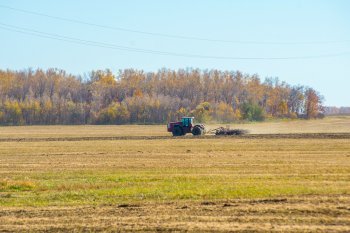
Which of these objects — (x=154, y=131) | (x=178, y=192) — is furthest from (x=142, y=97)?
(x=178, y=192)

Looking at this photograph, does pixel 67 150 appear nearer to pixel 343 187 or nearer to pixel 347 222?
pixel 343 187

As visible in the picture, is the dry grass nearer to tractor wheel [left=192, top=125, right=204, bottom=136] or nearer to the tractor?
the tractor

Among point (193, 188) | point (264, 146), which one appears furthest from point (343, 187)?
point (264, 146)

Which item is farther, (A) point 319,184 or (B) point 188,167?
(B) point 188,167

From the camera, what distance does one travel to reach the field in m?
14.9

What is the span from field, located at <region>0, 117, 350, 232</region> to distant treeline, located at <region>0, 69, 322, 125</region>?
68657 millimetres

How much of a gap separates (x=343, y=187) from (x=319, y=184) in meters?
1.11

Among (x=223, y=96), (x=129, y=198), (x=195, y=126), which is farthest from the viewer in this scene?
(x=223, y=96)

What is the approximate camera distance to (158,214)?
1616cm

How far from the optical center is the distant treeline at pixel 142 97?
121m

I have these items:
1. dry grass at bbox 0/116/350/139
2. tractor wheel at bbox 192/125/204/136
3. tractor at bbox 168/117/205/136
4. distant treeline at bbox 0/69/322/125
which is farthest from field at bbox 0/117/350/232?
distant treeline at bbox 0/69/322/125

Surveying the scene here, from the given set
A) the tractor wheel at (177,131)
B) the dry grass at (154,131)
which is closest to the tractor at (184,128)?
the tractor wheel at (177,131)

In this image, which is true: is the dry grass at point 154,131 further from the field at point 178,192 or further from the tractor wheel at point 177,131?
the field at point 178,192

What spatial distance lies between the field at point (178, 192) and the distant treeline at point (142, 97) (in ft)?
225
